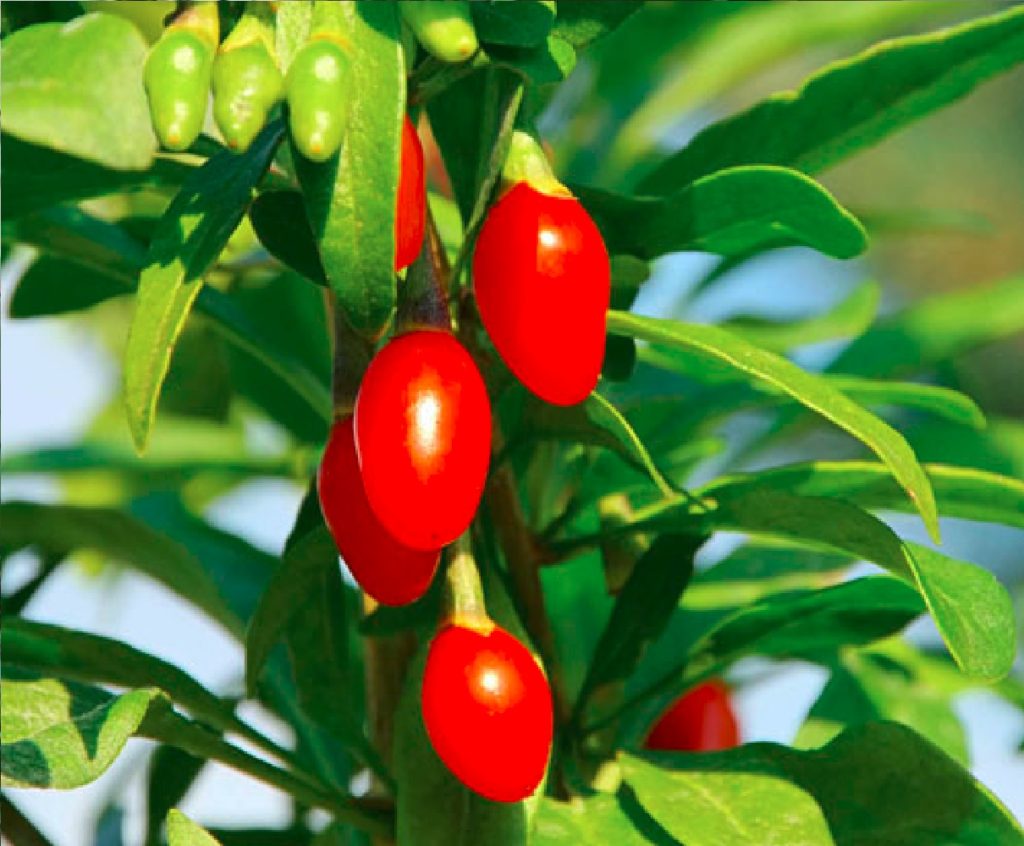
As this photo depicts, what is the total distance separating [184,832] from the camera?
791mm

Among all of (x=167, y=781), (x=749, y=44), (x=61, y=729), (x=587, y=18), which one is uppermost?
(x=587, y=18)

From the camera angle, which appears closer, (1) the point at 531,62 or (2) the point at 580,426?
(1) the point at 531,62

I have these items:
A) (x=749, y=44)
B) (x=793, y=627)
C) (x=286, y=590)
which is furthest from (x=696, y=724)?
(x=749, y=44)

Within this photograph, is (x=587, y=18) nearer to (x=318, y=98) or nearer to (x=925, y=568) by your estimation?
(x=318, y=98)

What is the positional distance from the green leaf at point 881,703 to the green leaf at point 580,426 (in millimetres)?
330

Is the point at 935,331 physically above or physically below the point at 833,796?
below

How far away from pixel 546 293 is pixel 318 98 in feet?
0.45

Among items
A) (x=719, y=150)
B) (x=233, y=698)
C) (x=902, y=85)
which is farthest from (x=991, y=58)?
(x=233, y=698)

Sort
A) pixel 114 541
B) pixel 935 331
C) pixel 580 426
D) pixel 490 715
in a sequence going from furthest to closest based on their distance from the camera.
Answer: pixel 935 331, pixel 114 541, pixel 580 426, pixel 490 715

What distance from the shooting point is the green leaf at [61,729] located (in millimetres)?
773

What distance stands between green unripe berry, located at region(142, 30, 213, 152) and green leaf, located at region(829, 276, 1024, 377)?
813mm

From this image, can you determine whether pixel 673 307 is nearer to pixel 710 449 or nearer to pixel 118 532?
pixel 710 449

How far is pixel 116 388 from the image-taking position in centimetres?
219

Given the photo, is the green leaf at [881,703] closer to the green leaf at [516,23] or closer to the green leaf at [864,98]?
the green leaf at [864,98]
